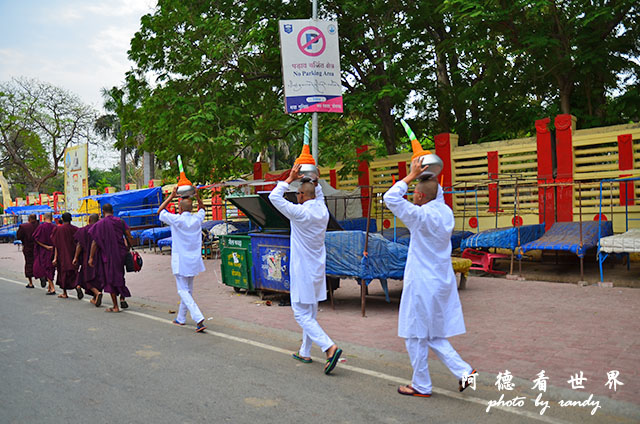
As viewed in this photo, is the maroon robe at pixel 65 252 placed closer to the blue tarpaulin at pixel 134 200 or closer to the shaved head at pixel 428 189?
the shaved head at pixel 428 189

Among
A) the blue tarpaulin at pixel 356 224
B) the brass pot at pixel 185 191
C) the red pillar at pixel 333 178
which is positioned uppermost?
the red pillar at pixel 333 178

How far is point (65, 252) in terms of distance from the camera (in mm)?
10992

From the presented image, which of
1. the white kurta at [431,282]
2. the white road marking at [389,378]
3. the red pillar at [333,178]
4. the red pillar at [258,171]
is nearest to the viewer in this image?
the white road marking at [389,378]

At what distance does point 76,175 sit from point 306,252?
14.4 metres

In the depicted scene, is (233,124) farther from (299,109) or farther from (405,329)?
(405,329)

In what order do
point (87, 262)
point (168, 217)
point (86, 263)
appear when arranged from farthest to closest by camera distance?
1. point (86, 263)
2. point (87, 262)
3. point (168, 217)

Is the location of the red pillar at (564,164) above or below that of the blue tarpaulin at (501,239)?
above

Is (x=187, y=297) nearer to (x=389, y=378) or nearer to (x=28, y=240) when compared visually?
(x=389, y=378)

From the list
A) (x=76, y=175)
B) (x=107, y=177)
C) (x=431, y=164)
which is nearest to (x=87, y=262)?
(x=431, y=164)

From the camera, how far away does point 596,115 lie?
589 inches

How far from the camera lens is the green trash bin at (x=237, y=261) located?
9.94m

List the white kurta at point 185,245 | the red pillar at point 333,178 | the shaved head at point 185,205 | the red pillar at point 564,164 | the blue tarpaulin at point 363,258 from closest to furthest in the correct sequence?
the white kurta at point 185,245, the shaved head at point 185,205, the blue tarpaulin at point 363,258, the red pillar at point 564,164, the red pillar at point 333,178

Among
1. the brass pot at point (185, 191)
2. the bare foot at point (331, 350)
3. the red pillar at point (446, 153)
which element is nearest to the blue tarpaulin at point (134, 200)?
the red pillar at point (446, 153)

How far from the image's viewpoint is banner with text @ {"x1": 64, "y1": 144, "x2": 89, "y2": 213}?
17.2 metres
